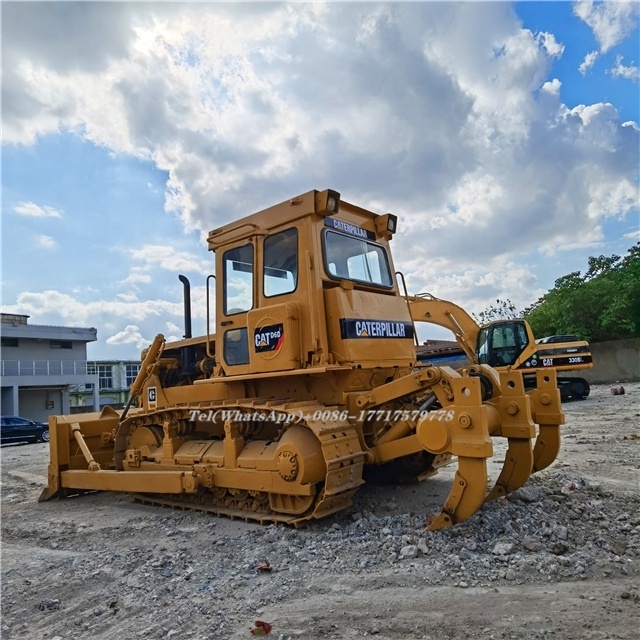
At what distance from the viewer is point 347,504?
5.32m

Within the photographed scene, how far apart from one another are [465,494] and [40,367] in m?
33.7

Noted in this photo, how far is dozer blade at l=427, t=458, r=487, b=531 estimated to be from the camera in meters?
4.50

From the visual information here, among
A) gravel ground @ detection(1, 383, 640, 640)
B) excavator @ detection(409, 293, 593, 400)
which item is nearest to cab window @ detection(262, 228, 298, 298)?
gravel ground @ detection(1, 383, 640, 640)

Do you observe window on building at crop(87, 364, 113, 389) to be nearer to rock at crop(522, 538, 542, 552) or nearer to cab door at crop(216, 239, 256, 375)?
cab door at crop(216, 239, 256, 375)

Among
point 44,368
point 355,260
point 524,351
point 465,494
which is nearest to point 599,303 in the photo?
point 524,351

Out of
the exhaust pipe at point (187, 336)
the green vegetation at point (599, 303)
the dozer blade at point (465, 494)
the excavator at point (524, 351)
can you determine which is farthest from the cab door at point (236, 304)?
the green vegetation at point (599, 303)

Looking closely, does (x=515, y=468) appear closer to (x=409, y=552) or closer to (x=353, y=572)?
(x=409, y=552)

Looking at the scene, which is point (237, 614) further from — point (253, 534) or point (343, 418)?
point (343, 418)

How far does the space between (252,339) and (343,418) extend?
4.58 ft

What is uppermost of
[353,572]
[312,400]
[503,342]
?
[503,342]

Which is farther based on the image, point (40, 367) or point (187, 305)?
point (40, 367)

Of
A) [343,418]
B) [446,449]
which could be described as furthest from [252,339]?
[446,449]

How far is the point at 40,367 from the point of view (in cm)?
3291

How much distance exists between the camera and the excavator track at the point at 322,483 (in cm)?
504
